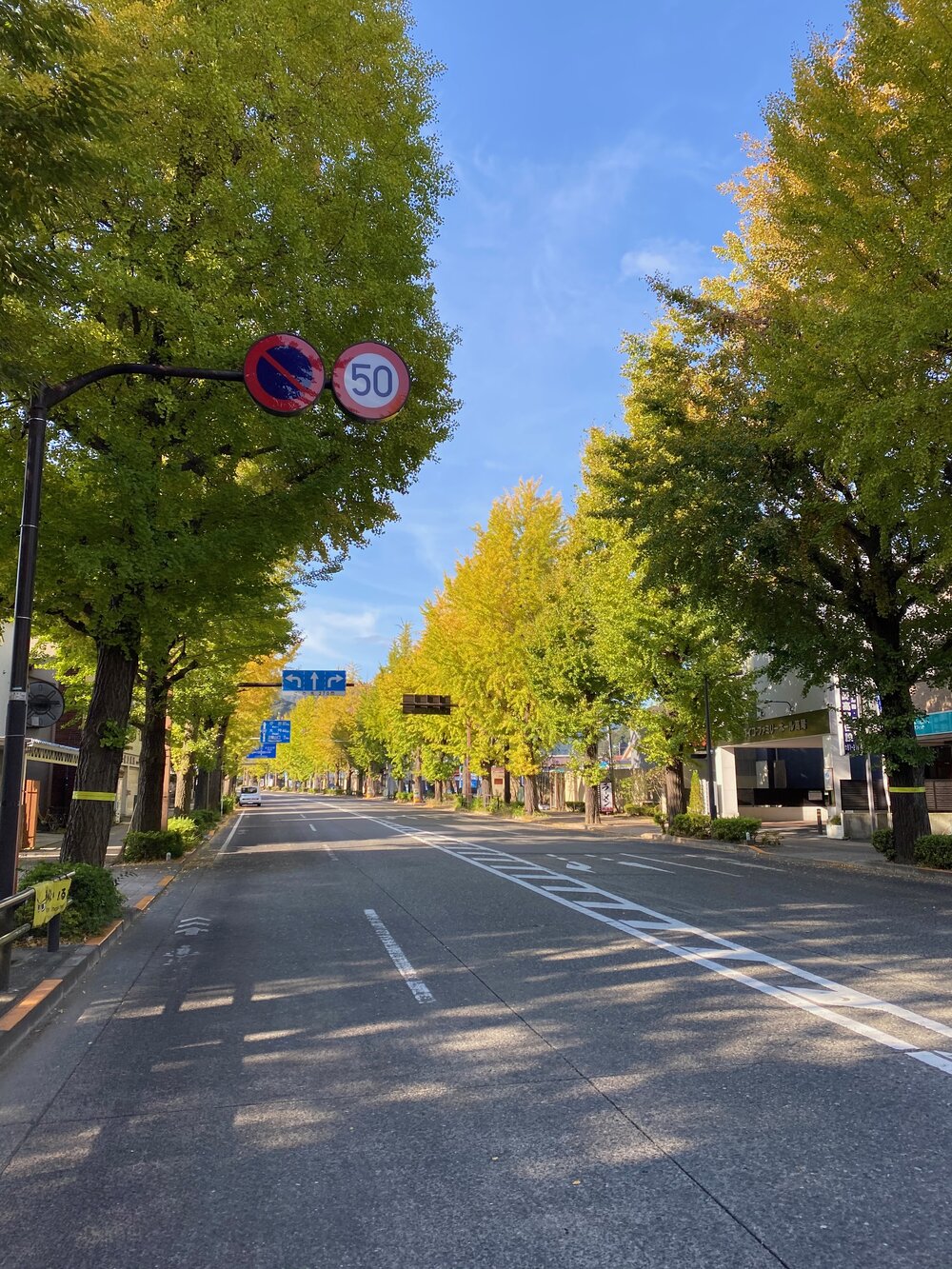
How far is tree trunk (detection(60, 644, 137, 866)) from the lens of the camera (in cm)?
1103

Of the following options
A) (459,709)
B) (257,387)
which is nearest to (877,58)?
(257,387)

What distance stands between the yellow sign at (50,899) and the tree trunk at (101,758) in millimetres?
2357

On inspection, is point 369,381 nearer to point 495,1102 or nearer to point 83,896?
point 495,1102

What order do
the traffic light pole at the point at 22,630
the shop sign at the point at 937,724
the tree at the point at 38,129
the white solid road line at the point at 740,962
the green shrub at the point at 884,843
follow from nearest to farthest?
the tree at the point at 38,129
the white solid road line at the point at 740,962
the traffic light pole at the point at 22,630
the green shrub at the point at 884,843
the shop sign at the point at 937,724

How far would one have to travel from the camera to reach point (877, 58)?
1170 centimetres

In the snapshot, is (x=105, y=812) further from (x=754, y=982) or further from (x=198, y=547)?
(x=754, y=982)

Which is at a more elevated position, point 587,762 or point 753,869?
point 587,762

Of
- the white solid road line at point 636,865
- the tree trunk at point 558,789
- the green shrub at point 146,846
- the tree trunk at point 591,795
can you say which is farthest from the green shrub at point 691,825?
the tree trunk at point 558,789

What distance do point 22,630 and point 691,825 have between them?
76.5 ft

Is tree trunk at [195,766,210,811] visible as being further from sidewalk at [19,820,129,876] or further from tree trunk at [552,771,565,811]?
tree trunk at [552,771,565,811]

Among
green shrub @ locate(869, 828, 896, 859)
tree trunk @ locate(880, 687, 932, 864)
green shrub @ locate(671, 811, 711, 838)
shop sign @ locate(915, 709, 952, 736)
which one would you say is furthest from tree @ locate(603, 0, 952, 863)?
green shrub @ locate(671, 811, 711, 838)

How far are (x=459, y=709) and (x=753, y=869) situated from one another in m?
30.4

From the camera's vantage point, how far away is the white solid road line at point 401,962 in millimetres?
6887

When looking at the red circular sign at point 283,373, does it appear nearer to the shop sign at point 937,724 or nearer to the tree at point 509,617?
the shop sign at point 937,724
